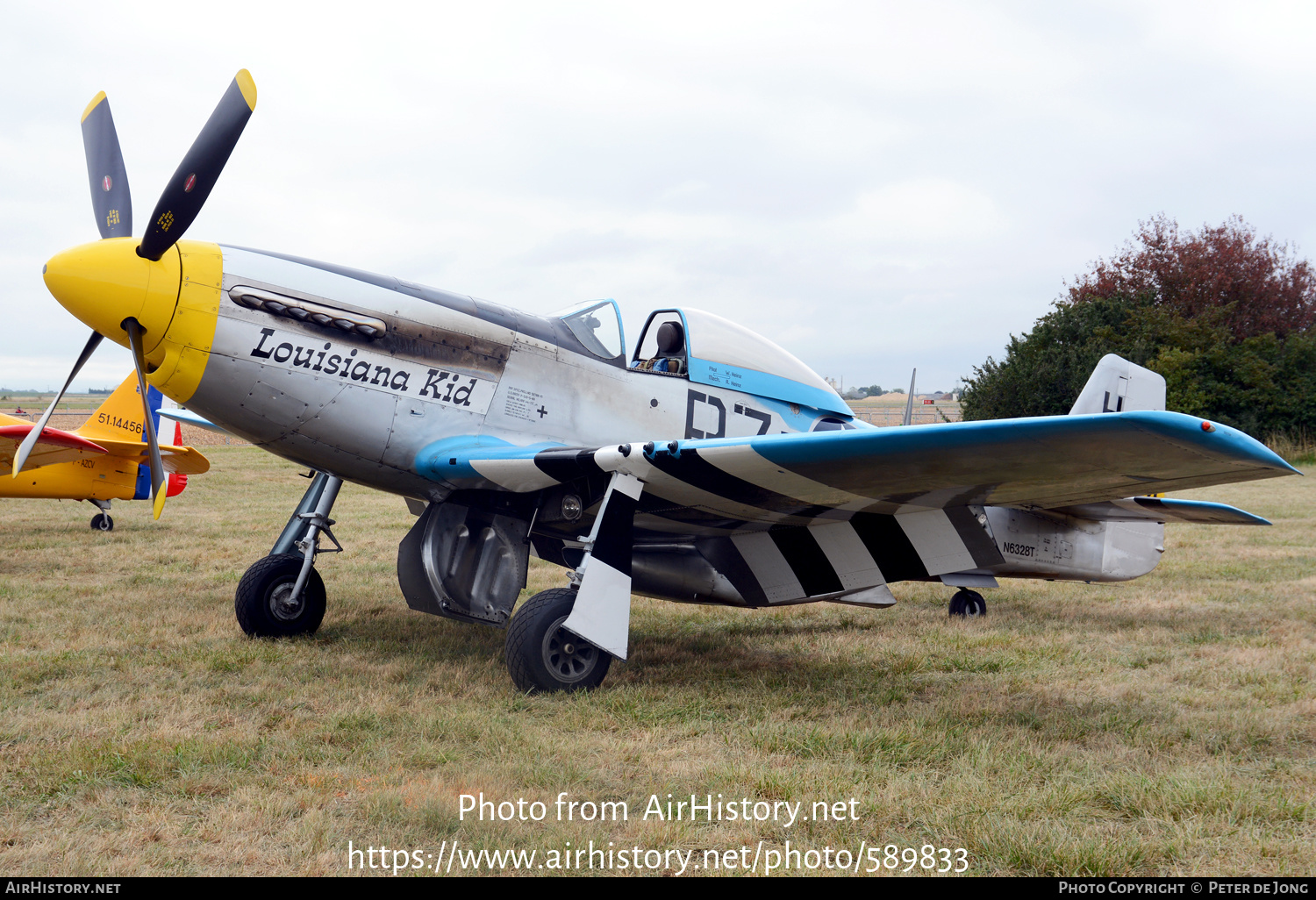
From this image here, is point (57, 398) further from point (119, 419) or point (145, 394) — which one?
point (119, 419)

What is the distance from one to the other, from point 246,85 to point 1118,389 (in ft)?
19.5

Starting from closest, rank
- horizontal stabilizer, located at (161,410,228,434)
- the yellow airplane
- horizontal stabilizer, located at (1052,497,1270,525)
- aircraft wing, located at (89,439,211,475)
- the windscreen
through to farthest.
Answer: the windscreen
horizontal stabilizer, located at (1052,497,1270,525)
horizontal stabilizer, located at (161,410,228,434)
the yellow airplane
aircraft wing, located at (89,439,211,475)

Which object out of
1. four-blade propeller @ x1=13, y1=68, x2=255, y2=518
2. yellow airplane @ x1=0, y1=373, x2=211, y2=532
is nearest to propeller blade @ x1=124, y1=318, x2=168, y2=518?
four-blade propeller @ x1=13, y1=68, x2=255, y2=518

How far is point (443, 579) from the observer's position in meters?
5.04

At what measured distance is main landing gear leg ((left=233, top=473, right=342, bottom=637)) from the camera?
18.1 feet

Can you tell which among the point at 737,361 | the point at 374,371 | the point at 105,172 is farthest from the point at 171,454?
the point at 737,361

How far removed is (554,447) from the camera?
4965 mm

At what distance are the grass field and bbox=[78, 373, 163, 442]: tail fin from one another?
17.6ft

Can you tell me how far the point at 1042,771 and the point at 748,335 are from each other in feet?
11.2

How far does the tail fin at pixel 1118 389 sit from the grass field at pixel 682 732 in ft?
5.29

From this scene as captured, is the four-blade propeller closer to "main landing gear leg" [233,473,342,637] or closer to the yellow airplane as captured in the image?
"main landing gear leg" [233,473,342,637]

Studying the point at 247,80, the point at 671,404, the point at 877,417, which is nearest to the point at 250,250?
the point at 247,80

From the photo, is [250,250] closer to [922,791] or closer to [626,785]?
[626,785]

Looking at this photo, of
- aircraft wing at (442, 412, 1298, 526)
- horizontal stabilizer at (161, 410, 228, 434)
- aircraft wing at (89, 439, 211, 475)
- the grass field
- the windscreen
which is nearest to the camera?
the grass field
